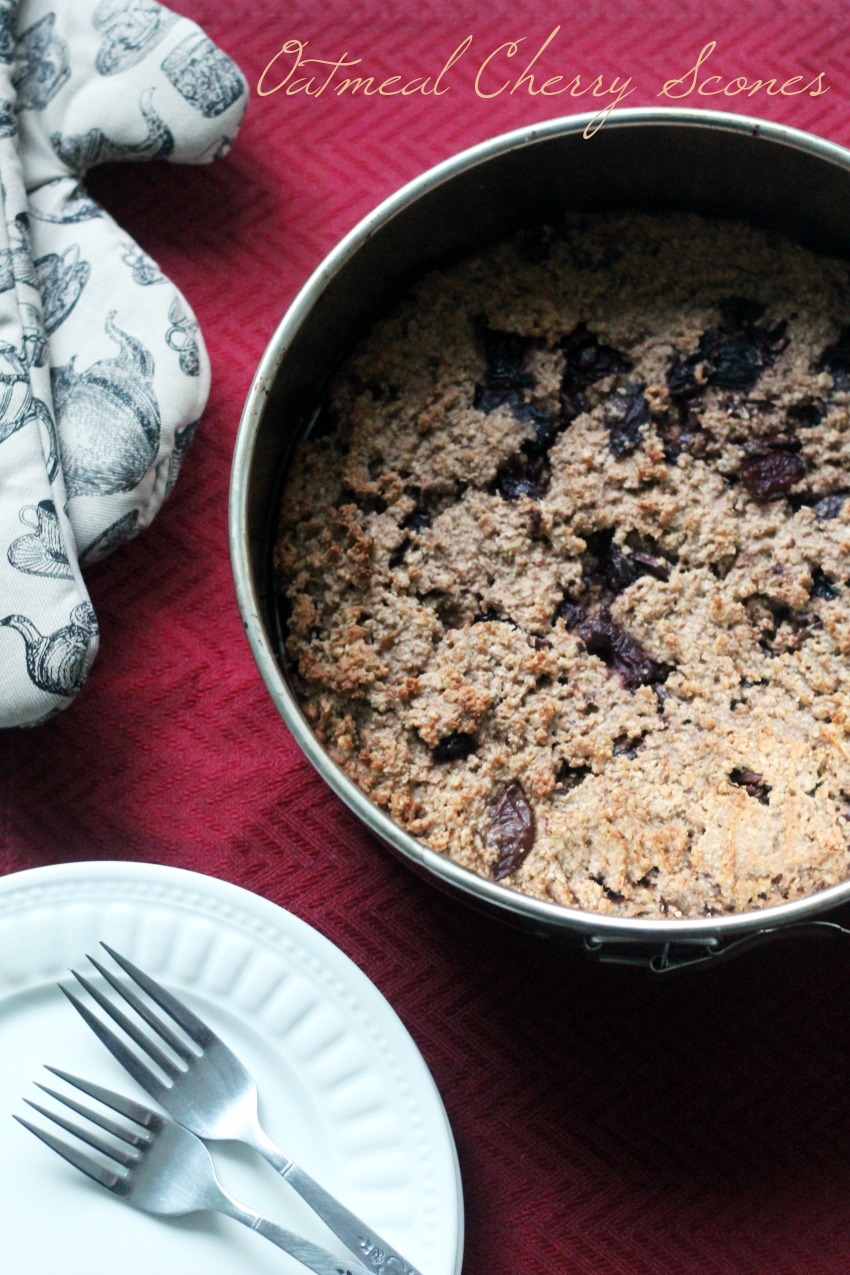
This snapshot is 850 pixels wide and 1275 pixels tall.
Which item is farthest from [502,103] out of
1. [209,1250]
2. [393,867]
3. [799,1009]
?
[209,1250]

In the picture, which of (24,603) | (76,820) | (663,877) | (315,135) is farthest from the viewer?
(315,135)

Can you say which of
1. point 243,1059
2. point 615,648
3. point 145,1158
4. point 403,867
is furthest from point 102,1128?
point 615,648

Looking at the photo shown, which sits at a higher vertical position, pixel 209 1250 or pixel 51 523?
pixel 51 523

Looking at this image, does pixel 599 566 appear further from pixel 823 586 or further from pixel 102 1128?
pixel 102 1128

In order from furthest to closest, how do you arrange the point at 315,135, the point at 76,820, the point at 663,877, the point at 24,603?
the point at 315,135 → the point at 76,820 → the point at 24,603 → the point at 663,877

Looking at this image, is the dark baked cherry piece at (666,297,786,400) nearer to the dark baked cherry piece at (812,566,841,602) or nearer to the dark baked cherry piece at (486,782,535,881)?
the dark baked cherry piece at (812,566,841,602)

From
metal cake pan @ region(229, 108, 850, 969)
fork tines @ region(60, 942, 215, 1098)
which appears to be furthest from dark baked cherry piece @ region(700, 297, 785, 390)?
fork tines @ region(60, 942, 215, 1098)

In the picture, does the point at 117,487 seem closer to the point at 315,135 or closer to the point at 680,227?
the point at 315,135

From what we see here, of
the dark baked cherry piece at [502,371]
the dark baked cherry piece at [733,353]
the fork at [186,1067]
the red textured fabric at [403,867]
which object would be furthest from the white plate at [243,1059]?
the dark baked cherry piece at [733,353]
